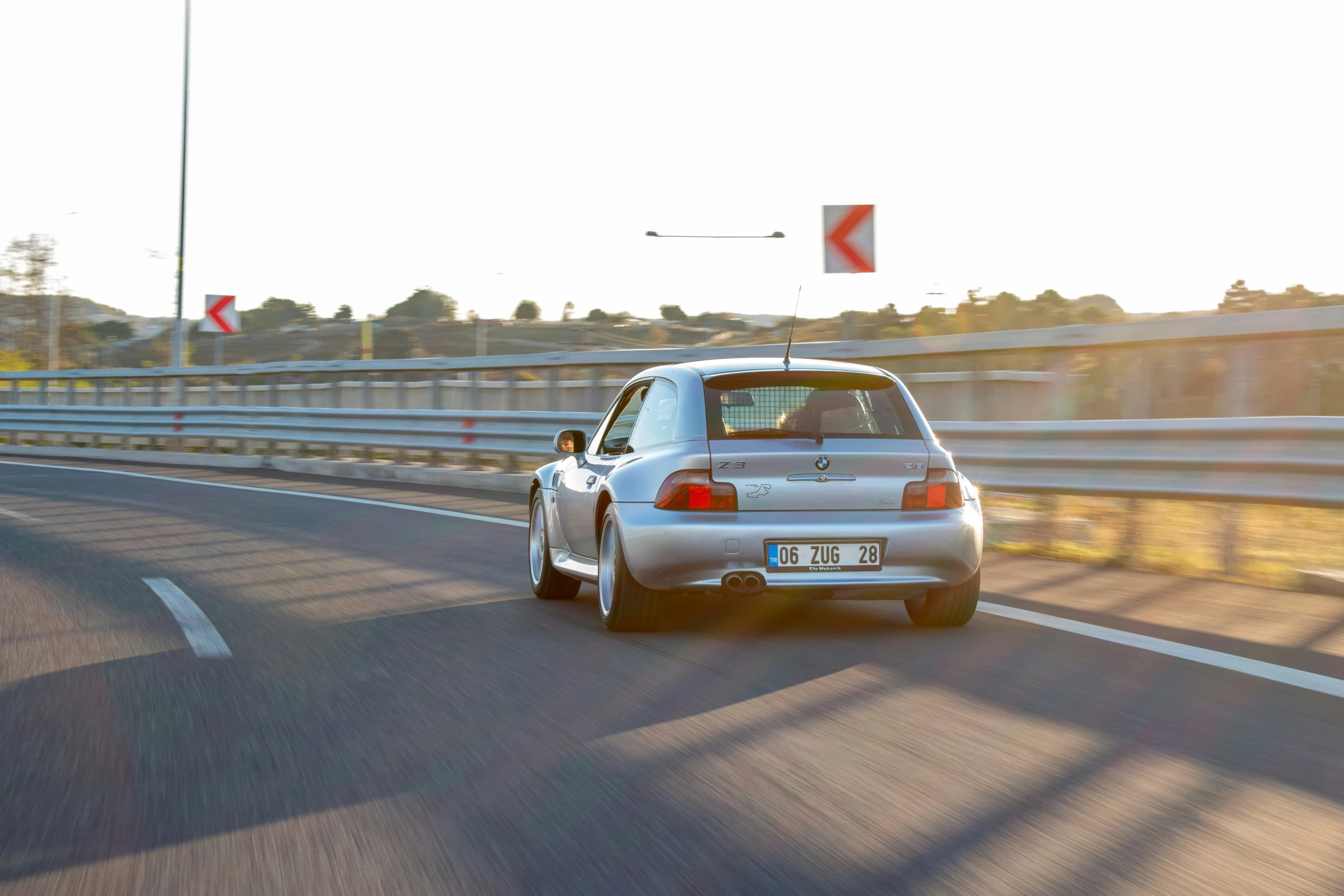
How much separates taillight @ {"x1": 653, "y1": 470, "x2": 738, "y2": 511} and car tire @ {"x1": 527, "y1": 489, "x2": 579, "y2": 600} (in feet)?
5.67

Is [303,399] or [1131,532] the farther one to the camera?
[303,399]

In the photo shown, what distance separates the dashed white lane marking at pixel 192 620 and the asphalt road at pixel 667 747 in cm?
8

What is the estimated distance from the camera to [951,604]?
6801 millimetres

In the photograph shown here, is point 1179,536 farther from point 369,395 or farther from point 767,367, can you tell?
point 369,395

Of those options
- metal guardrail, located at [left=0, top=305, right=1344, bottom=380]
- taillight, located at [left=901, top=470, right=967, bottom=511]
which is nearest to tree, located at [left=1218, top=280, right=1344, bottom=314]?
metal guardrail, located at [left=0, top=305, right=1344, bottom=380]

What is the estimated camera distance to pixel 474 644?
6.70 meters

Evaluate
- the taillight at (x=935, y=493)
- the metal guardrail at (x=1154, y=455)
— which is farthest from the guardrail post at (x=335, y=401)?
the taillight at (x=935, y=493)

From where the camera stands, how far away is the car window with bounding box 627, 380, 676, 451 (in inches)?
275

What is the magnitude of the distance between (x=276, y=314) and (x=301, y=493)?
13089 centimetres

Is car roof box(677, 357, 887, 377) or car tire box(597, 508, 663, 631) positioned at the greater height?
Result: car roof box(677, 357, 887, 377)

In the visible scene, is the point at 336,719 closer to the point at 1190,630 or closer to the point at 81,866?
the point at 81,866

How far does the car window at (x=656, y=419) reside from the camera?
23.0ft

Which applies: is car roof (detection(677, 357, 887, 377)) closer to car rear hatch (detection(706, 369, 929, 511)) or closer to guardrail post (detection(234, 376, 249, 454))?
car rear hatch (detection(706, 369, 929, 511))

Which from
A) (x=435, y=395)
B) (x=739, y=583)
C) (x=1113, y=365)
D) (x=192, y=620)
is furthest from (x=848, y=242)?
(x=435, y=395)
